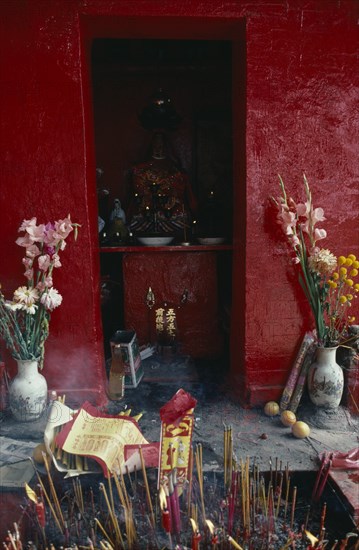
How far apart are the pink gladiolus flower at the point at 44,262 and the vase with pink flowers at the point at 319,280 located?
5.81ft

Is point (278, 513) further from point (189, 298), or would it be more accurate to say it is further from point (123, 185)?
point (123, 185)

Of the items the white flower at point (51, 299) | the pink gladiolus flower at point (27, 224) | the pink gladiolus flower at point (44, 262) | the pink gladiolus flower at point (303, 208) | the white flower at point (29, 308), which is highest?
the pink gladiolus flower at point (303, 208)

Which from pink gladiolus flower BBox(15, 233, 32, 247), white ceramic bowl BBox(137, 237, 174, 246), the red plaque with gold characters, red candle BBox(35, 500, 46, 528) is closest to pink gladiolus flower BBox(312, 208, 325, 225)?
white ceramic bowl BBox(137, 237, 174, 246)

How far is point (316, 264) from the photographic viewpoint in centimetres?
368

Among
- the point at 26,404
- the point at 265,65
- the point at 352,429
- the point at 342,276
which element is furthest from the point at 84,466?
the point at 265,65

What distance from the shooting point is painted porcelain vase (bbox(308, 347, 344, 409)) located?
370 centimetres

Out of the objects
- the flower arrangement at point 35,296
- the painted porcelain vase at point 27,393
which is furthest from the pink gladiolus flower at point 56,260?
the painted porcelain vase at point 27,393

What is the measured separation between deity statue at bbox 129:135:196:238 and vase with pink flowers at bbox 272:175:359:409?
1999 millimetres

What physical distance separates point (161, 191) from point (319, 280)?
2533mm

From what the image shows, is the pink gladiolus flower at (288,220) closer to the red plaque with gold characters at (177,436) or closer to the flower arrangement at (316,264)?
the flower arrangement at (316,264)

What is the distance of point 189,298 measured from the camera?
5.09 m

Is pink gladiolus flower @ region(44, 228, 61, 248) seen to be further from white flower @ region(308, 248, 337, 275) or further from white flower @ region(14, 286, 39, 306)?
white flower @ region(308, 248, 337, 275)

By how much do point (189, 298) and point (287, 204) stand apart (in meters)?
1.69

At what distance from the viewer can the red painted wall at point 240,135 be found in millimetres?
3564
